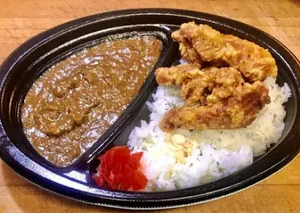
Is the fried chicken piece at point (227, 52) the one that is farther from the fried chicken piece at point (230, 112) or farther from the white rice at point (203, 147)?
the white rice at point (203, 147)

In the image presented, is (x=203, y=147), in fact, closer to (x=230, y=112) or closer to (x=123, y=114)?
(x=230, y=112)

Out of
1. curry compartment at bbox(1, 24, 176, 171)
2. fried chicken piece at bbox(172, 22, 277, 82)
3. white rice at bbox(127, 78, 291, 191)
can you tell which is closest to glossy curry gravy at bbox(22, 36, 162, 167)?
curry compartment at bbox(1, 24, 176, 171)

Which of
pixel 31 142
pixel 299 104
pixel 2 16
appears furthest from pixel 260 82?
pixel 2 16

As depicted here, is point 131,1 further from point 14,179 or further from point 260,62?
point 14,179

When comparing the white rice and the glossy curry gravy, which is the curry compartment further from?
the white rice

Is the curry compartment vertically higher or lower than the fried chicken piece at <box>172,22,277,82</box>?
lower

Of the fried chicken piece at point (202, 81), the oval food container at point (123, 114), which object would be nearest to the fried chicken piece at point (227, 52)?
the fried chicken piece at point (202, 81)

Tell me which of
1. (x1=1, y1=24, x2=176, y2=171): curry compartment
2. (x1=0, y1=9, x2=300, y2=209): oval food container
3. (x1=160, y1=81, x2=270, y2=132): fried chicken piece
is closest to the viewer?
(x1=0, y1=9, x2=300, y2=209): oval food container
